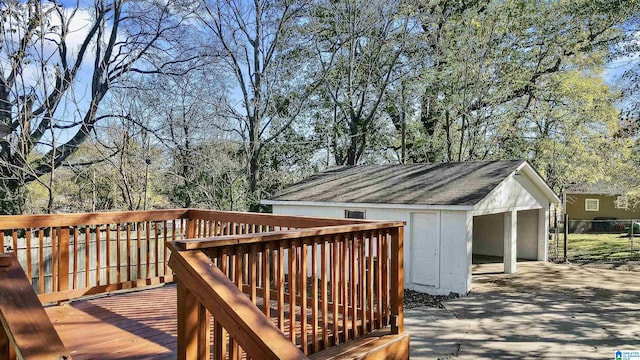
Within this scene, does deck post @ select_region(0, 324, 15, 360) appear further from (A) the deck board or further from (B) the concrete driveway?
(B) the concrete driveway

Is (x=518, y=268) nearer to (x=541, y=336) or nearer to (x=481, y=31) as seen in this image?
(x=541, y=336)

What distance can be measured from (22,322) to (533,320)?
290 inches

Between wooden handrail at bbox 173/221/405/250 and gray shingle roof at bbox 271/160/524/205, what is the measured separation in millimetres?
6373

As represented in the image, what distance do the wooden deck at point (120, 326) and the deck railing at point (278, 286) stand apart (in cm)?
51

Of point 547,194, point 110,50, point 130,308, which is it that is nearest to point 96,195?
point 110,50

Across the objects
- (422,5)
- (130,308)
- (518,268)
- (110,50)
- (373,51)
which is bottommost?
(518,268)

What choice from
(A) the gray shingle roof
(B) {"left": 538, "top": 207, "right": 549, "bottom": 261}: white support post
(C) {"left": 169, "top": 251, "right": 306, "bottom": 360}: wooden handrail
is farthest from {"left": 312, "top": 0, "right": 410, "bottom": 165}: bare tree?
(C) {"left": 169, "top": 251, "right": 306, "bottom": 360}: wooden handrail

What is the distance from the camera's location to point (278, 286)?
110 inches

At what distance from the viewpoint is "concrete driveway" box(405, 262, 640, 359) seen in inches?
218

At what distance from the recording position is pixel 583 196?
28.8 metres

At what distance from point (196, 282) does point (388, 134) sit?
626 inches

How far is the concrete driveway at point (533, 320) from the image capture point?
5.54 metres

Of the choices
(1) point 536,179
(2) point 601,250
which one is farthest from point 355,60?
(2) point 601,250

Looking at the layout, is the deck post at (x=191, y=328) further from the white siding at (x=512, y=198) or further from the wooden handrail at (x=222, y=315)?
the white siding at (x=512, y=198)
